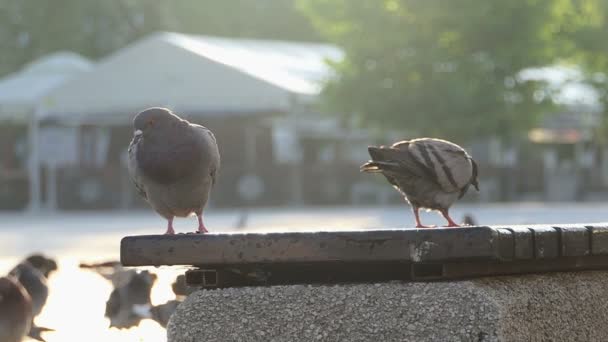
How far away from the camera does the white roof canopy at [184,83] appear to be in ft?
99.8

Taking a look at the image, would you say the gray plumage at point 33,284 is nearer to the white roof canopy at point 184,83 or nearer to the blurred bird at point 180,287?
the blurred bird at point 180,287

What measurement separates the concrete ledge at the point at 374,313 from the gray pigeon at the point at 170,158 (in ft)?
1.32

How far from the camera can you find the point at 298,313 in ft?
14.3

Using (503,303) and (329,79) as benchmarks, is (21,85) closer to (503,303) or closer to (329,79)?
(329,79)

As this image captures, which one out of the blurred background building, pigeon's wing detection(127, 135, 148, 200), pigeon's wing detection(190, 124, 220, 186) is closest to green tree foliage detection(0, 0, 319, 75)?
the blurred background building

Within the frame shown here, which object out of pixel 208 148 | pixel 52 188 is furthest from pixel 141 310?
pixel 52 188

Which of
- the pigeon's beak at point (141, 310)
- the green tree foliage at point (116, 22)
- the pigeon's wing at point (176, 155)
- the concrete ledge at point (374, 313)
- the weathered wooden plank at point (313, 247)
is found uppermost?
the green tree foliage at point (116, 22)

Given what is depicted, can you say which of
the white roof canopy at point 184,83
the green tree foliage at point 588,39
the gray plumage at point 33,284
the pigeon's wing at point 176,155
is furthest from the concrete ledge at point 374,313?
the green tree foliage at point 588,39

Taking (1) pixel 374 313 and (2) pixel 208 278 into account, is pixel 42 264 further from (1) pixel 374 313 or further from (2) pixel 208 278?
(1) pixel 374 313

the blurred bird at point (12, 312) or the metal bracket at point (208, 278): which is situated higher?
the metal bracket at point (208, 278)

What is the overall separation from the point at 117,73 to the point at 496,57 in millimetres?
8182

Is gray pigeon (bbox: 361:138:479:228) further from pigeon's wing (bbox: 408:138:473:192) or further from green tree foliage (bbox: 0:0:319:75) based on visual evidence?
green tree foliage (bbox: 0:0:319:75)

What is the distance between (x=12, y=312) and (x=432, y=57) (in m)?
22.4

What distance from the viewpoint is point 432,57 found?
2886 cm
